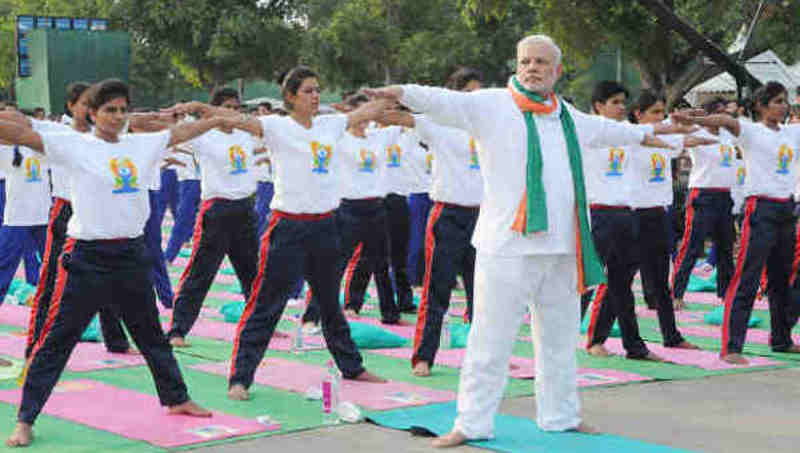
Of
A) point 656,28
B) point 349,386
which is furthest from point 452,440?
point 656,28

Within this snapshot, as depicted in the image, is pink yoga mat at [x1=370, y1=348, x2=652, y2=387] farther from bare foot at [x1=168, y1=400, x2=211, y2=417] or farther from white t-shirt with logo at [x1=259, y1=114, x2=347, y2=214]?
bare foot at [x1=168, y1=400, x2=211, y2=417]

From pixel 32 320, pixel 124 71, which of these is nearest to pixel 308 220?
pixel 32 320

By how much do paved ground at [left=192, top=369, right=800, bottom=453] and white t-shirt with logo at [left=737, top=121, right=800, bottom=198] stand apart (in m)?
1.53

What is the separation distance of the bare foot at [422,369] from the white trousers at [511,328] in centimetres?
237

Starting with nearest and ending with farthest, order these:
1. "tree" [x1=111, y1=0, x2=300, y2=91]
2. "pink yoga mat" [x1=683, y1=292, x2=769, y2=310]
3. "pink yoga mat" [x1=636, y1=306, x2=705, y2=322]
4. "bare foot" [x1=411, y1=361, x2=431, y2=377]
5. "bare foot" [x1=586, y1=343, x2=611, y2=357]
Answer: "bare foot" [x1=411, y1=361, x2=431, y2=377], "bare foot" [x1=586, y1=343, x2=611, y2=357], "pink yoga mat" [x1=636, y1=306, x2=705, y2=322], "pink yoga mat" [x1=683, y1=292, x2=769, y2=310], "tree" [x1=111, y1=0, x2=300, y2=91]

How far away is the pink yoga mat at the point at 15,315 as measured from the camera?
514 inches

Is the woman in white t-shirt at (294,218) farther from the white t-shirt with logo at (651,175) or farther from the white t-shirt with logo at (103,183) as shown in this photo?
the white t-shirt with logo at (651,175)

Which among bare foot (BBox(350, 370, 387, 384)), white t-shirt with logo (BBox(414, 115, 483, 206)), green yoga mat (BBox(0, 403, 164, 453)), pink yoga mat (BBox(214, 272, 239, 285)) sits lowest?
pink yoga mat (BBox(214, 272, 239, 285))

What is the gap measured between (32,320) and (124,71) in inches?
1122

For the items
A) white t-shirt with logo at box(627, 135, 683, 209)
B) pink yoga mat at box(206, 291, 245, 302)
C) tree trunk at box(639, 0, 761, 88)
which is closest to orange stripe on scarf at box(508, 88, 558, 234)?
white t-shirt with logo at box(627, 135, 683, 209)

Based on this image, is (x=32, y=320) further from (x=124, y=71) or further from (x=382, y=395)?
(x=124, y=71)

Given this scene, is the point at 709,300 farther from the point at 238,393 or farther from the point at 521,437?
Result: the point at 521,437

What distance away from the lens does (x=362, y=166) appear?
12836mm

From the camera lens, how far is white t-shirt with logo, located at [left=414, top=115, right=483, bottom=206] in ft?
33.1
